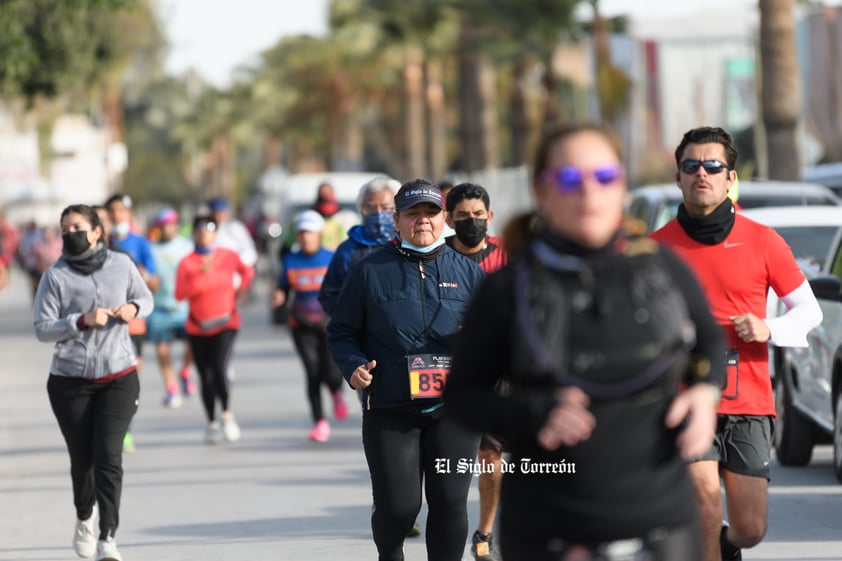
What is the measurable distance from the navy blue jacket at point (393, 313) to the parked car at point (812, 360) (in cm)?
296

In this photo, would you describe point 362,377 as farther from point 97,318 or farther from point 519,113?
point 519,113

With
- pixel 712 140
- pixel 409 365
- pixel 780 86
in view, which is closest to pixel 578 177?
pixel 712 140

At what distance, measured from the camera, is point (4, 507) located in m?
11.4

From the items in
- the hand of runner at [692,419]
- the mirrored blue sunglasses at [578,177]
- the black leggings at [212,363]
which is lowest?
the black leggings at [212,363]

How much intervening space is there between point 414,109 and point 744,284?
46887 mm

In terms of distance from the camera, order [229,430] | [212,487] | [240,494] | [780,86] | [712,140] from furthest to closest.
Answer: [780,86] < [229,430] < [212,487] < [240,494] < [712,140]

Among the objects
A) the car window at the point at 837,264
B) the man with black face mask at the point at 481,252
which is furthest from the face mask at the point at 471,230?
the car window at the point at 837,264

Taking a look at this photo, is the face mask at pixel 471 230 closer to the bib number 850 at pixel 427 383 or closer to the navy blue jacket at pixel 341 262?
the navy blue jacket at pixel 341 262

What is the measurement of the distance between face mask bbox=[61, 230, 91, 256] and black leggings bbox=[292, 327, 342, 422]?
5106 millimetres

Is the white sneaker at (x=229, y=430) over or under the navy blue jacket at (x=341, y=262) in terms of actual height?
under

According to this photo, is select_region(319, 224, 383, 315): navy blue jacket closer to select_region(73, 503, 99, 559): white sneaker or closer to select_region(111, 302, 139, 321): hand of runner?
select_region(111, 302, 139, 321): hand of runner

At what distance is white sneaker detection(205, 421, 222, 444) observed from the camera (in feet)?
47.1

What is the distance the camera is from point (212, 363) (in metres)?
14.1

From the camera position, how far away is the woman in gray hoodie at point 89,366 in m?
9.01
